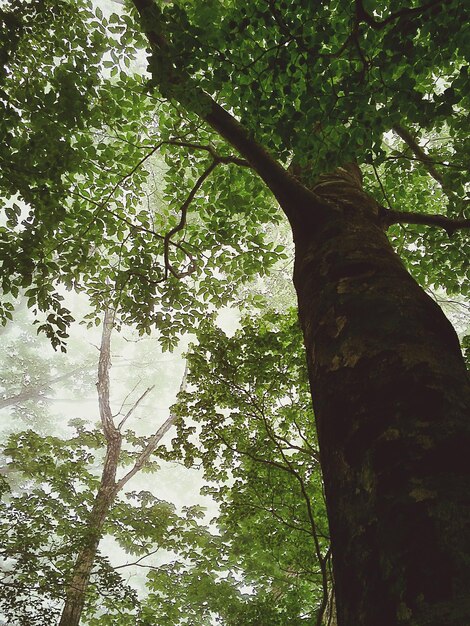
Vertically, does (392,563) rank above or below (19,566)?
below

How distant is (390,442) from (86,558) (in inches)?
245

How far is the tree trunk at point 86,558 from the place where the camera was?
18.2ft

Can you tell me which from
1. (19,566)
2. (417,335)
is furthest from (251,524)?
(417,335)

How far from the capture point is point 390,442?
0.99 m

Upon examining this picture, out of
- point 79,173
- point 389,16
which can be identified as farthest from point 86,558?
point 389,16

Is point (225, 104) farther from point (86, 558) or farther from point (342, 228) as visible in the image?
point (86, 558)

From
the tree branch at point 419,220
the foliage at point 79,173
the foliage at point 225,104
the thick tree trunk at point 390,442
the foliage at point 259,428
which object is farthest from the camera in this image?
the foliage at point 259,428

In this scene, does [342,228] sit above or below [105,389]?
below

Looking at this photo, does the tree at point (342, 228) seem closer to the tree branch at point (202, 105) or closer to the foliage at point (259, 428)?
the tree branch at point (202, 105)

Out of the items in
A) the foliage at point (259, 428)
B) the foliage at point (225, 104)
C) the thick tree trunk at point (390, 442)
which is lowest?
the thick tree trunk at point (390, 442)

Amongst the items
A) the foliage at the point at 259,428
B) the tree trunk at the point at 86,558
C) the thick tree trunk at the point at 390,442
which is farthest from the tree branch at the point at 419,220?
the tree trunk at the point at 86,558

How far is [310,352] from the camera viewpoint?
159cm

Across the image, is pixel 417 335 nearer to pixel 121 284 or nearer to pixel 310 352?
pixel 310 352

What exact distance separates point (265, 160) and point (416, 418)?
1.79 metres
